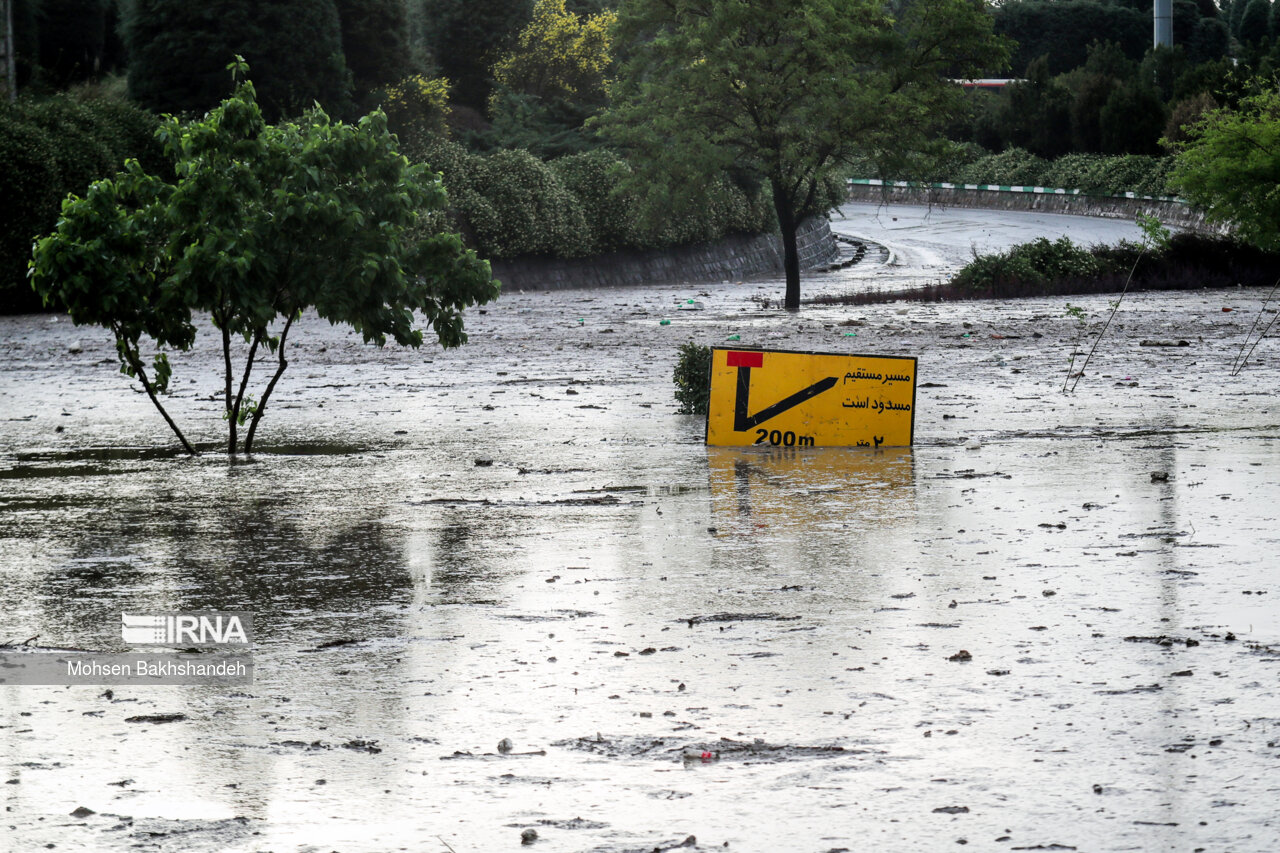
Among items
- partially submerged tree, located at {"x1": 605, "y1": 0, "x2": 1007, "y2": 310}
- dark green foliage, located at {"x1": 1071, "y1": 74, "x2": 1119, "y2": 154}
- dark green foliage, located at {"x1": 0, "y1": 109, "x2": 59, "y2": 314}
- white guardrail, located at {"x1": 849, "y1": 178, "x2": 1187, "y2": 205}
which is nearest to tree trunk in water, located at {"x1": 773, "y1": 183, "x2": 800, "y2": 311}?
partially submerged tree, located at {"x1": 605, "y1": 0, "x2": 1007, "y2": 310}

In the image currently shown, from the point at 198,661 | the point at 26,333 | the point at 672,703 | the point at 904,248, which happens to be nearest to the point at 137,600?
the point at 198,661

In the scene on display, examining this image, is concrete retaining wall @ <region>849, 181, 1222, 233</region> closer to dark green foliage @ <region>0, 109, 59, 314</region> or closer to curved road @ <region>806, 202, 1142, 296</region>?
curved road @ <region>806, 202, 1142, 296</region>

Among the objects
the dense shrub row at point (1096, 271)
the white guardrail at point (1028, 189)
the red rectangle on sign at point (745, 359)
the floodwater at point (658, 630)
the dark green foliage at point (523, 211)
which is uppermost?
the white guardrail at point (1028, 189)

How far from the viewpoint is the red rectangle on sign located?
13.5 m

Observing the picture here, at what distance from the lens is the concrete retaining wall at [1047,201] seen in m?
54.6

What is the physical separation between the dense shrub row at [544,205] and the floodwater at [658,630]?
24.5m

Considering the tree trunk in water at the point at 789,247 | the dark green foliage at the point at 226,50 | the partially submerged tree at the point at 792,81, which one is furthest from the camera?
the dark green foliage at the point at 226,50

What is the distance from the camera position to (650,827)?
475 cm

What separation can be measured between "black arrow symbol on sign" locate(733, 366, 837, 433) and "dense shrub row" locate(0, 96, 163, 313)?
2066cm

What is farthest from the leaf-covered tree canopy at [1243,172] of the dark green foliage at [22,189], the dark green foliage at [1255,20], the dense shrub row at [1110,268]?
the dark green foliage at [1255,20]

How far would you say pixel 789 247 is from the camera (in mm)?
33656

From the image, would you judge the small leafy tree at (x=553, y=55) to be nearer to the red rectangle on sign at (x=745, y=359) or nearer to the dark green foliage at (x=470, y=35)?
the dark green foliage at (x=470, y=35)

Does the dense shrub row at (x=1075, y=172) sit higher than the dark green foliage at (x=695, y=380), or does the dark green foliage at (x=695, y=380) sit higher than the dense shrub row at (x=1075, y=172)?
the dense shrub row at (x=1075, y=172)

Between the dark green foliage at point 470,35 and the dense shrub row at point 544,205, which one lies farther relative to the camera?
the dark green foliage at point 470,35
